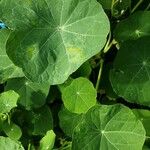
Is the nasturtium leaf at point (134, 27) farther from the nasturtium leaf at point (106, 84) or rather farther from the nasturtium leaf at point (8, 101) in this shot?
the nasturtium leaf at point (8, 101)

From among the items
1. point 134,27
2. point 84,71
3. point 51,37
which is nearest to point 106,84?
point 84,71

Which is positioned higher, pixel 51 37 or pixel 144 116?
pixel 51 37

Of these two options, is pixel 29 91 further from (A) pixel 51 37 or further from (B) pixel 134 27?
(B) pixel 134 27

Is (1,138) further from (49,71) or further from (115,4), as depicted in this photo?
(115,4)

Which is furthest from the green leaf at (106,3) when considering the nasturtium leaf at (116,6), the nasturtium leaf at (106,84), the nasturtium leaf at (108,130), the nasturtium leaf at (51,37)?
the nasturtium leaf at (108,130)

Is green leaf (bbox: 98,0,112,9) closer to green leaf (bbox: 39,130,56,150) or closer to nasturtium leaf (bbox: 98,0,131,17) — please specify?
nasturtium leaf (bbox: 98,0,131,17)

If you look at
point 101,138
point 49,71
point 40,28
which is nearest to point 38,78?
point 49,71

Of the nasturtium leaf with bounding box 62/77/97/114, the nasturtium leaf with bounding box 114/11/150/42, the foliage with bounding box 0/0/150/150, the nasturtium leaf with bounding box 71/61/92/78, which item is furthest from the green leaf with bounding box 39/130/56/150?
the nasturtium leaf with bounding box 114/11/150/42
